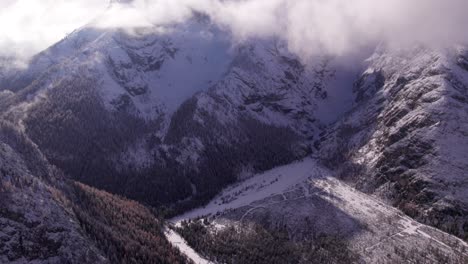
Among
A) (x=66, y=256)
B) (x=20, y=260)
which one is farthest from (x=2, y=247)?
(x=66, y=256)

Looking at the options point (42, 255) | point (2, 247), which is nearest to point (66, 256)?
point (42, 255)

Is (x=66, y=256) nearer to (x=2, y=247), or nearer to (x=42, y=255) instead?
(x=42, y=255)

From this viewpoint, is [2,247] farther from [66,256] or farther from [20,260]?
[66,256]

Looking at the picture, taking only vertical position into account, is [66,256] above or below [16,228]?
below
